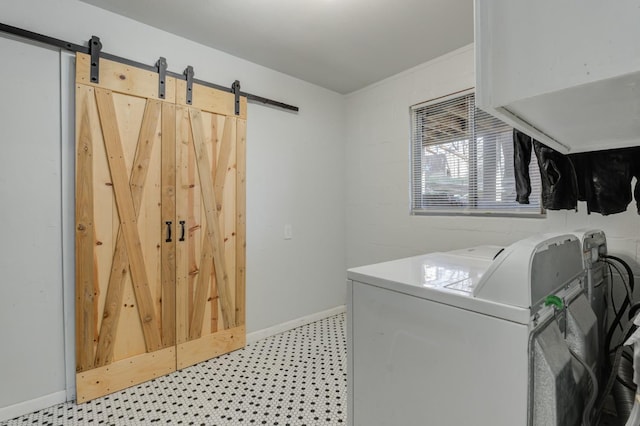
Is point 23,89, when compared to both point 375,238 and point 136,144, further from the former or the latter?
point 375,238

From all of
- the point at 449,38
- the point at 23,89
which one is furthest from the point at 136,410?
the point at 449,38

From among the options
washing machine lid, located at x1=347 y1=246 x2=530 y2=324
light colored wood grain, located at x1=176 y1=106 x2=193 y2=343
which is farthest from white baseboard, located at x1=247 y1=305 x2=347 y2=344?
washing machine lid, located at x1=347 y1=246 x2=530 y2=324

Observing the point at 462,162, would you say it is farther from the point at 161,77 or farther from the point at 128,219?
the point at 128,219

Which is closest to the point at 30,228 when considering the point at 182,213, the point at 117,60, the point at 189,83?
the point at 182,213

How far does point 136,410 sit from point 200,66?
260 cm

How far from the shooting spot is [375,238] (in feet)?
11.3

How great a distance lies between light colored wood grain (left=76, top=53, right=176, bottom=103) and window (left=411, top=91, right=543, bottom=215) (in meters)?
2.32

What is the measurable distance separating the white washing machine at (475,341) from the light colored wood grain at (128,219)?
5.63 feet

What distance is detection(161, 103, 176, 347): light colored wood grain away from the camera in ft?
7.81

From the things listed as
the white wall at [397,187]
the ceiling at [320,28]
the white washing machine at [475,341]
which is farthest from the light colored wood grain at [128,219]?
the white wall at [397,187]

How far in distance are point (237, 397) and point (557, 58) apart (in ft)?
7.74

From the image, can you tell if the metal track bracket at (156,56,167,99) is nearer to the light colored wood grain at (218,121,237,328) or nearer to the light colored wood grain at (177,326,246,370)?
the light colored wood grain at (218,121,237,328)

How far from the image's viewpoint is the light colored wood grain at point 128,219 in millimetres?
2117

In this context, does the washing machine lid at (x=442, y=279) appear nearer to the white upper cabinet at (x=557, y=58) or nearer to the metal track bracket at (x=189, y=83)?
the white upper cabinet at (x=557, y=58)
